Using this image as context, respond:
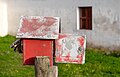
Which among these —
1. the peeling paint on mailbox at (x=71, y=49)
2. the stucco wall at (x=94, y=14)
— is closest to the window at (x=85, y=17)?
the stucco wall at (x=94, y=14)

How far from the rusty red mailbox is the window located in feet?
28.5

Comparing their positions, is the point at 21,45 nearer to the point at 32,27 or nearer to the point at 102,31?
the point at 32,27

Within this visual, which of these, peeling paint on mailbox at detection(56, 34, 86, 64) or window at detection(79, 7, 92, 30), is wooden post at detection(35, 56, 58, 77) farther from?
window at detection(79, 7, 92, 30)

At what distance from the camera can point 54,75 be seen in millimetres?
4203

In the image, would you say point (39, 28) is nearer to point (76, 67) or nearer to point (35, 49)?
point (35, 49)

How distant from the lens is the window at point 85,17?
13.1 meters

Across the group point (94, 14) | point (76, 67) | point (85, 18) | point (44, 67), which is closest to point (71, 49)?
point (44, 67)

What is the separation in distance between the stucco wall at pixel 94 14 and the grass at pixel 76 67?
95cm

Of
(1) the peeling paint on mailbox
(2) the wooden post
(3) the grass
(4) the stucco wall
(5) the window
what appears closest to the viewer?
(2) the wooden post

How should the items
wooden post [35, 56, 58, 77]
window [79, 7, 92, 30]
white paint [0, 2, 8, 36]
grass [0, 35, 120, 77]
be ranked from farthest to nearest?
white paint [0, 2, 8, 36] → window [79, 7, 92, 30] → grass [0, 35, 120, 77] → wooden post [35, 56, 58, 77]

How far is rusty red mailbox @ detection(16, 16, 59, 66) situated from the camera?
4391mm

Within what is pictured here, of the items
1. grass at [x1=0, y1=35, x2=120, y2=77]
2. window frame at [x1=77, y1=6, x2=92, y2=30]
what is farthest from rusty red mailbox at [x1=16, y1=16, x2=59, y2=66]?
window frame at [x1=77, y1=6, x2=92, y2=30]

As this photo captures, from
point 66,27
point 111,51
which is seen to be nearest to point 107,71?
point 111,51

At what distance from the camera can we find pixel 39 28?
4.44m
